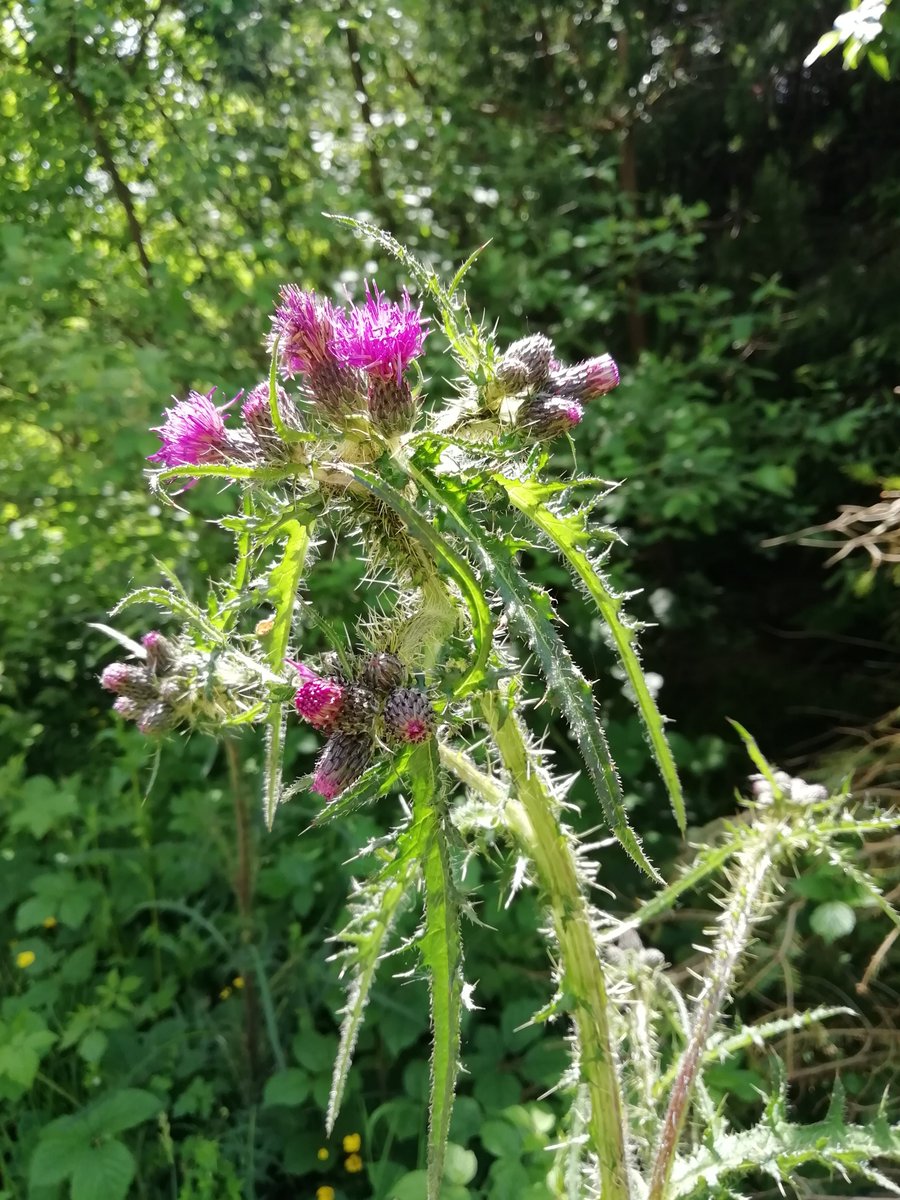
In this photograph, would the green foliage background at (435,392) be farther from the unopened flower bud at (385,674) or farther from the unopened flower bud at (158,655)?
the unopened flower bud at (385,674)

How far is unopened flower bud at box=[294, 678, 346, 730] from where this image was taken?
3.76 ft

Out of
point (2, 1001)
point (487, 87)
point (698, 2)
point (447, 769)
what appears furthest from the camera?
point (487, 87)

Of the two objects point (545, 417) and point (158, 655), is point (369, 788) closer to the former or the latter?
point (545, 417)

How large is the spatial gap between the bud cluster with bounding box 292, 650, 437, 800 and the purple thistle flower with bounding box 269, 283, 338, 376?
39 centimetres

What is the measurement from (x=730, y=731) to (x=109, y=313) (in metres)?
3.13

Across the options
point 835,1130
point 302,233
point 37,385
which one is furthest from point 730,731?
point 37,385

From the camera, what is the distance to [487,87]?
13.4ft

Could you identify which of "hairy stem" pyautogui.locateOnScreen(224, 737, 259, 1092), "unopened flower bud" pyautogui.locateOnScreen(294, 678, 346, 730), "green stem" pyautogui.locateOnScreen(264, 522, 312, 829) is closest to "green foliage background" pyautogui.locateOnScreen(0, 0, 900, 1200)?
"hairy stem" pyautogui.locateOnScreen(224, 737, 259, 1092)

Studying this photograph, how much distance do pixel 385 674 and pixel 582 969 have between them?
1.68 ft

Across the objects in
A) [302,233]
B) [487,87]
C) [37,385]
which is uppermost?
[487,87]

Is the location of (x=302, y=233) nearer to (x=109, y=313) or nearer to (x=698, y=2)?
(x=109, y=313)

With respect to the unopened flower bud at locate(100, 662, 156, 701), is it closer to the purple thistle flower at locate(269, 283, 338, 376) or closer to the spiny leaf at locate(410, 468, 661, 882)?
the purple thistle flower at locate(269, 283, 338, 376)

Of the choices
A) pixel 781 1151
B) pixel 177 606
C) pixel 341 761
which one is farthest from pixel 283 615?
pixel 781 1151

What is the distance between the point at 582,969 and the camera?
1250 mm
